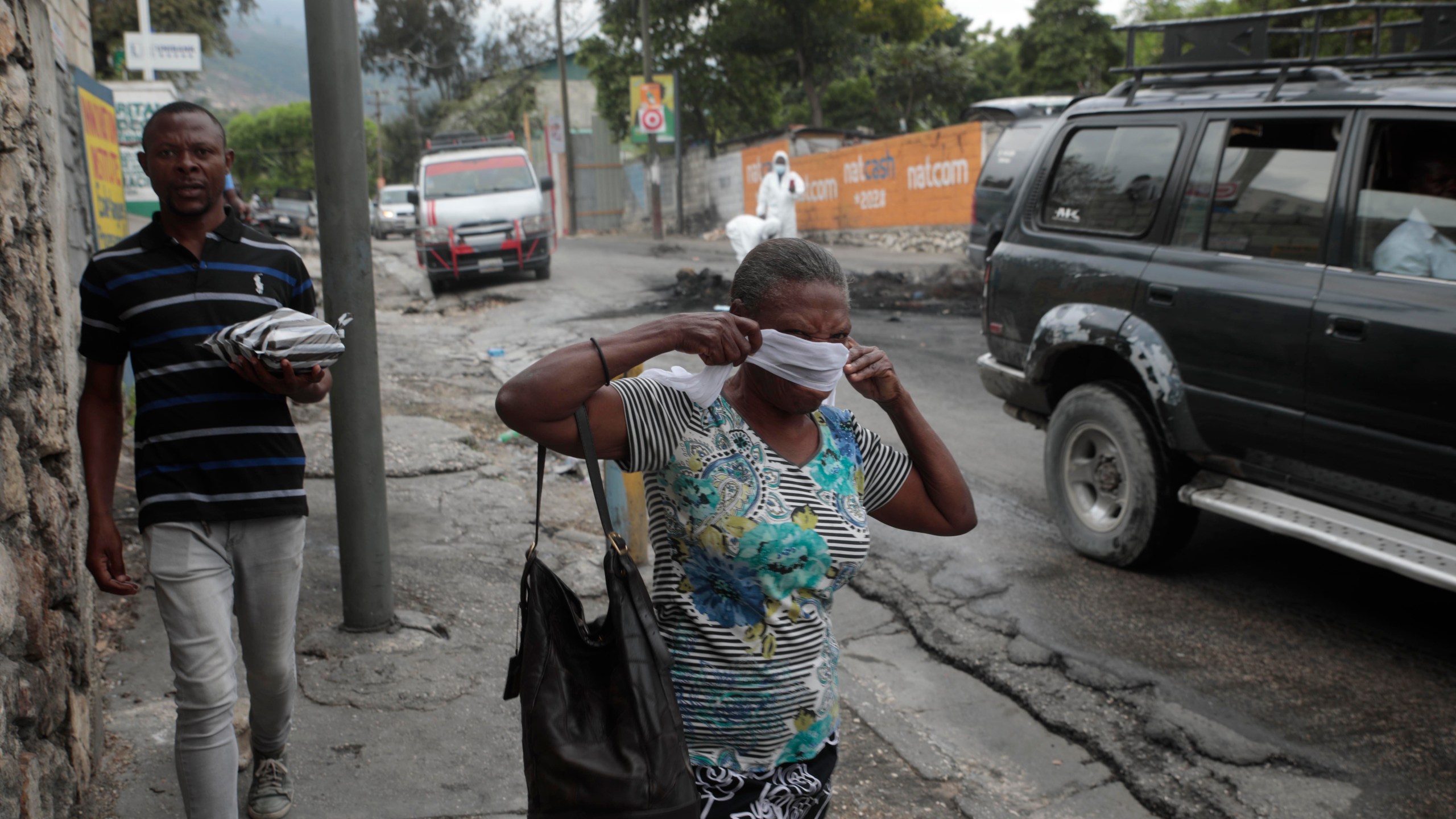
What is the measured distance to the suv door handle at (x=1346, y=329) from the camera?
3.96 m

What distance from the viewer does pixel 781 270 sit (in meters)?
2.01

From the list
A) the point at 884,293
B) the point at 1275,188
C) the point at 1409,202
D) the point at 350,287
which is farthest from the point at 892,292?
the point at 350,287

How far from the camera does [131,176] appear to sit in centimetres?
1002

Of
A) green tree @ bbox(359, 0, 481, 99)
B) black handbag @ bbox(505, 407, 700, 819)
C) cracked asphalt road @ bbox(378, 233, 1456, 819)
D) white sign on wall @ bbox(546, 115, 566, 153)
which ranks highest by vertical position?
green tree @ bbox(359, 0, 481, 99)

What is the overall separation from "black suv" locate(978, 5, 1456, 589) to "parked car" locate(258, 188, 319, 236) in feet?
103

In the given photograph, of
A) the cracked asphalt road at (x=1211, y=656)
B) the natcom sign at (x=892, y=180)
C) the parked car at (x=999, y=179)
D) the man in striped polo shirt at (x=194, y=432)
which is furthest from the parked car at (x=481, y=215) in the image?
the man in striped polo shirt at (x=194, y=432)

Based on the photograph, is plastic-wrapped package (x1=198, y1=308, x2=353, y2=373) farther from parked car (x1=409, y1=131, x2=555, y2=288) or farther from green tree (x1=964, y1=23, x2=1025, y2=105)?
green tree (x1=964, y1=23, x2=1025, y2=105)

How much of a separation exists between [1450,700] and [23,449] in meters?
4.44

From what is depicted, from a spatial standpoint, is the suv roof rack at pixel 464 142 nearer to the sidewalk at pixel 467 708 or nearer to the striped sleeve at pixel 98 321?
the sidewalk at pixel 467 708

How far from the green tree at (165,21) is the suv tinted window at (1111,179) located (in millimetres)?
16577

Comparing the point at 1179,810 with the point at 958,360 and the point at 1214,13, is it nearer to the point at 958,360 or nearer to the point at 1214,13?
the point at 958,360

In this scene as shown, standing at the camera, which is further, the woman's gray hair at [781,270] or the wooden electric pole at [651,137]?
the wooden electric pole at [651,137]

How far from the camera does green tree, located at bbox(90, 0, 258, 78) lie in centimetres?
1897

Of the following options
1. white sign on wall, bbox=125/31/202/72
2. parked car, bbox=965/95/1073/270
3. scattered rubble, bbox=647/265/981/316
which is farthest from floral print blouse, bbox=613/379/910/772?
white sign on wall, bbox=125/31/202/72
